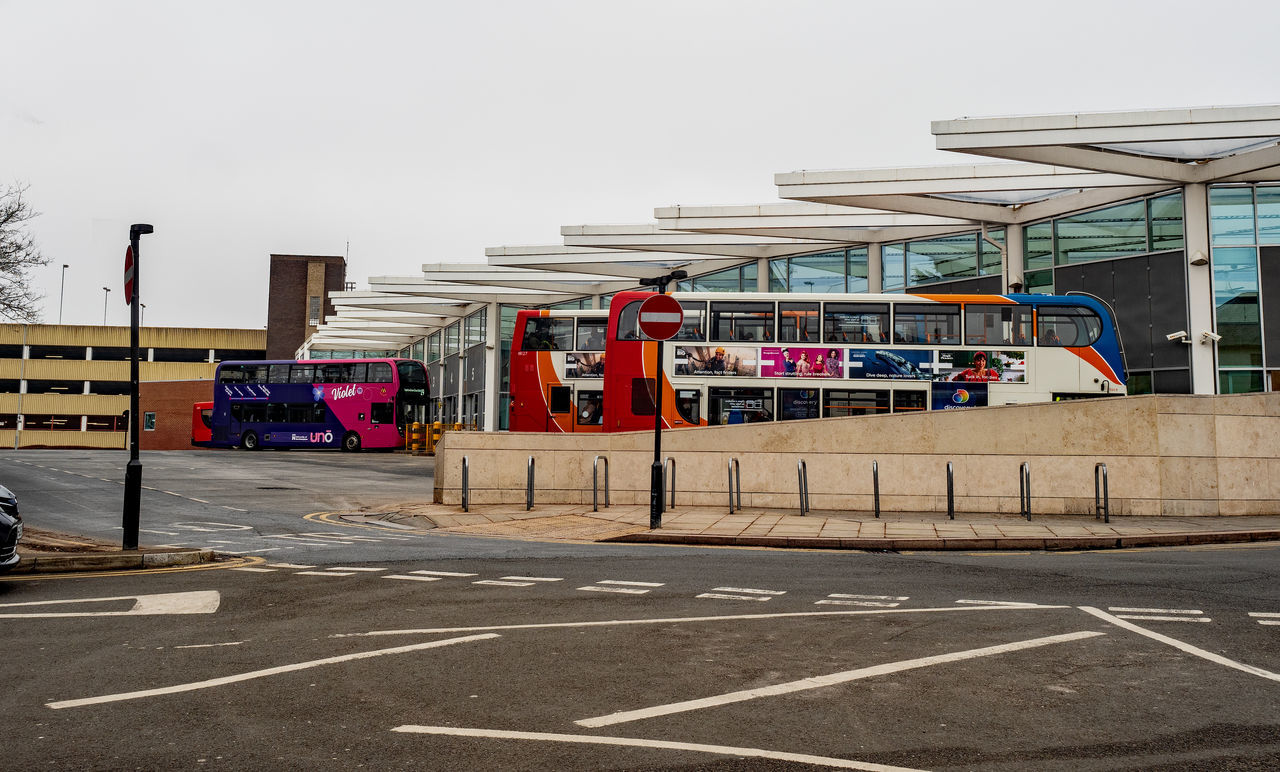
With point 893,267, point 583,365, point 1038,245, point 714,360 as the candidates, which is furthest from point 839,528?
point 893,267

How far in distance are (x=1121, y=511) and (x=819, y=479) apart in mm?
4535

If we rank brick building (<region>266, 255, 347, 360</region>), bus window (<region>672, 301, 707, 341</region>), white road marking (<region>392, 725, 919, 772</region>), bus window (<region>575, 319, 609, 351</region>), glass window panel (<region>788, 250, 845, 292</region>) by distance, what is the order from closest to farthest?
white road marking (<region>392, 725, 919, 772</region>), bus window (<region>672, 301, 707, 341</region>), bus window (<region>575, 319, 609, 351</region>), glass window panel (<region>788, 250, 845, 292</region>), brick building (<region>266, 255, 347, 360</region>)

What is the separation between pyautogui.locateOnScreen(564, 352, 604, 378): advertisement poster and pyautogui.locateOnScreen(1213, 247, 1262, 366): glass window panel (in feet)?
51.1

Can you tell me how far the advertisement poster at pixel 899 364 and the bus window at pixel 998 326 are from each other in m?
1.02

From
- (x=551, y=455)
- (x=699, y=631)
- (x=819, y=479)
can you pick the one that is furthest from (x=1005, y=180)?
(x=699, y=631)

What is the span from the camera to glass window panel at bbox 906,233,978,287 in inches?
1185

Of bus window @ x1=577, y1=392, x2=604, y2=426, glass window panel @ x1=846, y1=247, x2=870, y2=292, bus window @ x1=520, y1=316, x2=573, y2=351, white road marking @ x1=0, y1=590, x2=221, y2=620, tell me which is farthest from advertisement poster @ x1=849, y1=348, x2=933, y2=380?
white road marking @ x1=0, y1=590, x2=221, y2=620

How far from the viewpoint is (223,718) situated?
4355mm

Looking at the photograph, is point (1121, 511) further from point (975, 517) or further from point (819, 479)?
point (819, 479)

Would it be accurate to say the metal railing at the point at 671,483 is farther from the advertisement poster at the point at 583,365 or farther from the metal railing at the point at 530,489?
the advertisement poster at the point at 583,365

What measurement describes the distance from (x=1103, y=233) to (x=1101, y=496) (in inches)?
578

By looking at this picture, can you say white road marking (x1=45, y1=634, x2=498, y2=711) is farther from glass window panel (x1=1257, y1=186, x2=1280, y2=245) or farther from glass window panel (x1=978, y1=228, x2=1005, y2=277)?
glass window panel (x1=978, y1=228, x2=1005, y2=277)

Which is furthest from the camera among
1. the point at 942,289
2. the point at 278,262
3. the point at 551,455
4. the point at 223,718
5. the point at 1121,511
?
the point at 278,262

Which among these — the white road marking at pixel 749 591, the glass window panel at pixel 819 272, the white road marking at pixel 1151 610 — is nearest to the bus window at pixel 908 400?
the glass window panel at pixel 819 272
